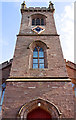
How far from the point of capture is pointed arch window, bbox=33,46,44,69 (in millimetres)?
9812

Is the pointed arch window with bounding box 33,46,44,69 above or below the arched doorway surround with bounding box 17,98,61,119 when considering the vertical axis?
above

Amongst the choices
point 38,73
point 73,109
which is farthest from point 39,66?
point 73,109

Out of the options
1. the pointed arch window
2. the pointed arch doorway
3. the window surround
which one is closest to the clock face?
the window surround

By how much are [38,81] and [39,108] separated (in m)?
1.68

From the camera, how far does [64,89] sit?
7859mm

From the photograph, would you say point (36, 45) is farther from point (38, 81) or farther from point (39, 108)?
point (39, 108)

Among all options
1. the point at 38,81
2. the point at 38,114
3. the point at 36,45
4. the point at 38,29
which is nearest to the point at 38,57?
the point at 36,45

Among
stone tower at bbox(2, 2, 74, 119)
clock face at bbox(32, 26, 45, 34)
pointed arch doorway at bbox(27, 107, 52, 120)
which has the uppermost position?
clock face at bbox(32, 26, 45, 34)

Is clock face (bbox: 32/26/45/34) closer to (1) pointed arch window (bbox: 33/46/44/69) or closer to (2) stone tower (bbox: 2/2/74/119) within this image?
(2) stone tower (bbox: 2/2/74/119)

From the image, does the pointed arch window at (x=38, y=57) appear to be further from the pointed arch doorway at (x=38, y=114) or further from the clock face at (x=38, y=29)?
the pointed arch doorway at (x=38, y=114)

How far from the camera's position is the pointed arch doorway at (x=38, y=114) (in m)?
7.04

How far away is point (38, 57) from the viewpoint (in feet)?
34.4

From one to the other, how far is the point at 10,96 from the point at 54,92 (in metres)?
2.62

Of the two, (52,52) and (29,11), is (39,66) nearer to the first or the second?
(52,52)
